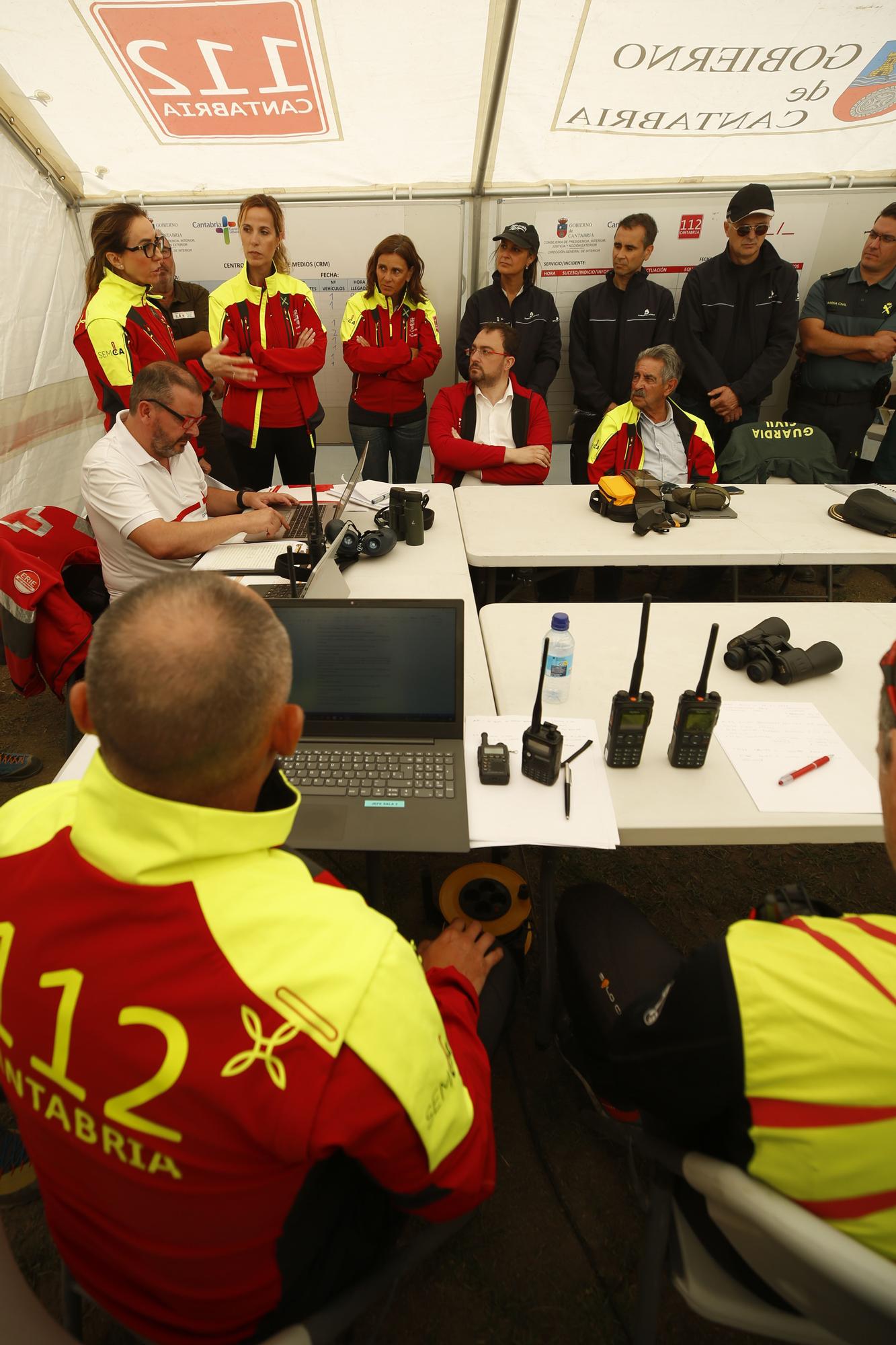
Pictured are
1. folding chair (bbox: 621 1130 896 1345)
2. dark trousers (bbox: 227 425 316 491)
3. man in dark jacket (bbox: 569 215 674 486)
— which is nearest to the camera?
folding chair (bbox: 621 1130 896 1345)

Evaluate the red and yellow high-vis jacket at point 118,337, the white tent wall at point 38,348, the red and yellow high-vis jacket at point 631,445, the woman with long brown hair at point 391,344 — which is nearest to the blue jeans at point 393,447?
the woman with long brown hair at point 391,344

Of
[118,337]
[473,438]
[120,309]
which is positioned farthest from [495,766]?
[120,309]

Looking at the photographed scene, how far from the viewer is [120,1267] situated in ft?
2.27

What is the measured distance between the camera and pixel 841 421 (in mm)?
3955

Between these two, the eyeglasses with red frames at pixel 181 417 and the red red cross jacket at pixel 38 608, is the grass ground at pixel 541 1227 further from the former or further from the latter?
the eyeglasses with red frames at pixel 181 417

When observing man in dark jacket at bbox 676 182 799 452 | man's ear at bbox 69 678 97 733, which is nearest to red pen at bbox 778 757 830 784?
man's ear at bbox 69 678 97 733

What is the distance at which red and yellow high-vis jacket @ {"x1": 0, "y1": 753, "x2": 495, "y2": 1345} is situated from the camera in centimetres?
58

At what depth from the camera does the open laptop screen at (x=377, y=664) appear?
4.36 ft

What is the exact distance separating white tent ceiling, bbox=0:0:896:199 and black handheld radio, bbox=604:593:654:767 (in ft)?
Answer: 10.6

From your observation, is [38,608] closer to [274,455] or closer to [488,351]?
[274,455]

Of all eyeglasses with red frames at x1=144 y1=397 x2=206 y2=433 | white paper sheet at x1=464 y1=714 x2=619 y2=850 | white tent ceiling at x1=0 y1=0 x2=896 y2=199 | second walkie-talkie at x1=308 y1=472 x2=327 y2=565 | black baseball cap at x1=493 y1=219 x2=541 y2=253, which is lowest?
white paper sheet at x1=464 y1=714 x2=619 y2=850

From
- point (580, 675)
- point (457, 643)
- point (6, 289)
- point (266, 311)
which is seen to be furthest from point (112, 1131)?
point (6, 289)

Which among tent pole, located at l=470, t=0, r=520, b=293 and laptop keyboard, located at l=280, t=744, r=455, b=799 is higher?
tent pole, located at l=470, t=0, r=520, b=293

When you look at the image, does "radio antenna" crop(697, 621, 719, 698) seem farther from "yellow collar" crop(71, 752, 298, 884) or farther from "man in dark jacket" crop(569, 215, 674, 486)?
"man in dark jacket" crop(569, 215, 674, 486)
